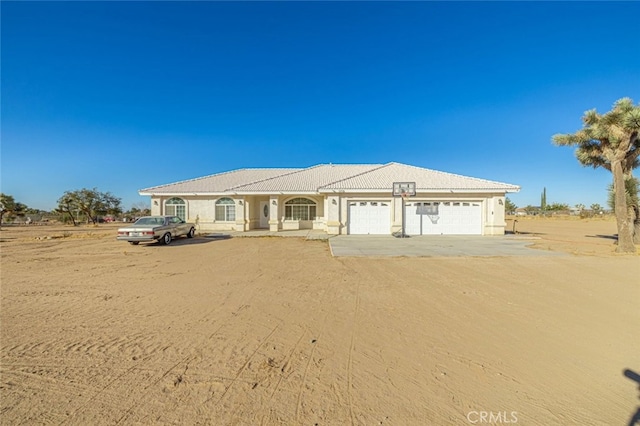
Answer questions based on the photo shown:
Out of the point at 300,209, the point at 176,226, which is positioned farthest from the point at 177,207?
the point at 300,209

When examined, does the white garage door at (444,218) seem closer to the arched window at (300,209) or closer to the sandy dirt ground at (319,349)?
the arched window at (300,209)

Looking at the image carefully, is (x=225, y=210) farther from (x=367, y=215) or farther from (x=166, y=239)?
(x=367, y=215)

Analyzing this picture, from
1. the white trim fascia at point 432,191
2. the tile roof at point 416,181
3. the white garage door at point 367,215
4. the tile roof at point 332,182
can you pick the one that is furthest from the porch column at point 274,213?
the white garage door at point 367,215

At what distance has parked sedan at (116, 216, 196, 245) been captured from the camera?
14.2m

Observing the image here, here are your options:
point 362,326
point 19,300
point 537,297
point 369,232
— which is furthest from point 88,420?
point 369,232

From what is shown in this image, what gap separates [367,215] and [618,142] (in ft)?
42.4

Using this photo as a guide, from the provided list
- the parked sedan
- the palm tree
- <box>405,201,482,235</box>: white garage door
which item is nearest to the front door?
the parked sedan

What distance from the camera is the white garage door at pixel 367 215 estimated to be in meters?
19.1

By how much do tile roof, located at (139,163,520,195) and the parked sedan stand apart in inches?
210

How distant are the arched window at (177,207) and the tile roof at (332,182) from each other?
798 millimetres

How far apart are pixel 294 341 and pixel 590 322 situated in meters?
5.13

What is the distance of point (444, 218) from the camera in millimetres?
19031

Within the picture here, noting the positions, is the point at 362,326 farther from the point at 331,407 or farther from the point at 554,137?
the point at 554,137

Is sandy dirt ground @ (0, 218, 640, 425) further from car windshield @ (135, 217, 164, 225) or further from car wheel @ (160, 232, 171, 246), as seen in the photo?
car windshield @ (135, 217, 164, 225)
